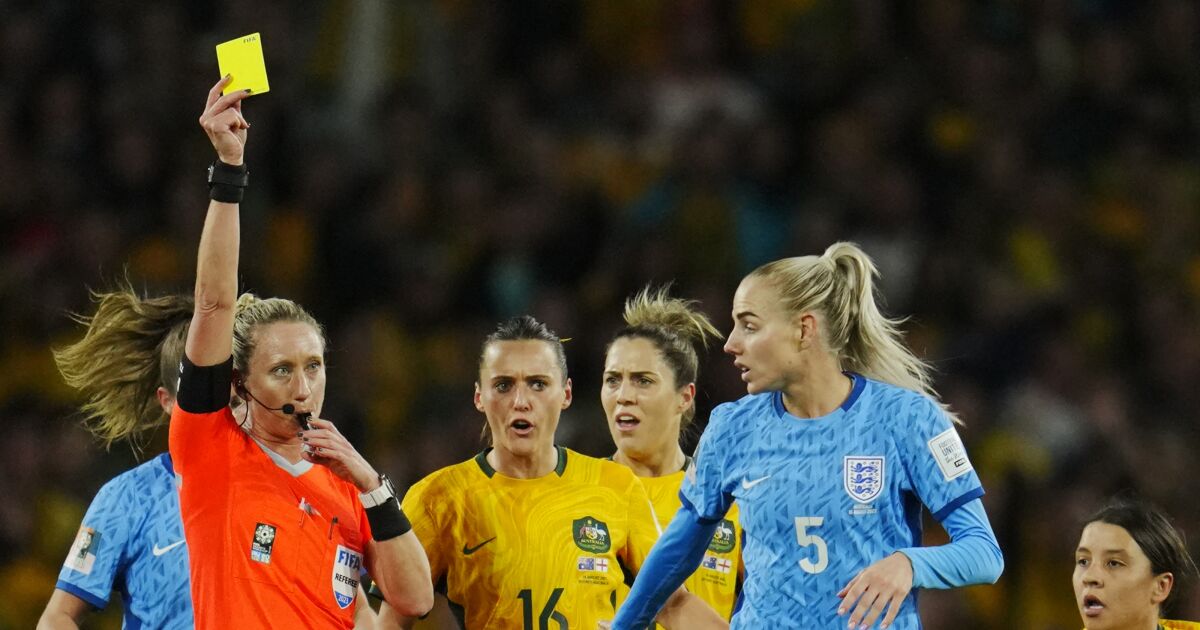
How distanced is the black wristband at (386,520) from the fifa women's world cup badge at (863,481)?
46.8 inches

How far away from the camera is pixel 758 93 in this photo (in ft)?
32.8

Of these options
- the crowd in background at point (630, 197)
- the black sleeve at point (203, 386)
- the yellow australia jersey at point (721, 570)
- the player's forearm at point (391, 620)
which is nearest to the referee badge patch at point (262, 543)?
the black sleeve at point (203, 386)

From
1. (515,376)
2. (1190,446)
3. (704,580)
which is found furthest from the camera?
(1190,446)

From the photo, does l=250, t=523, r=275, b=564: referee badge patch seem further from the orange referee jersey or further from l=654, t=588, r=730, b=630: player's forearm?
l=654, t=588, r=730, b=630: player's forearm

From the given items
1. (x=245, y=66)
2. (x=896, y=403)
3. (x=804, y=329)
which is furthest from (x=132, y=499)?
(x=896, y=403)

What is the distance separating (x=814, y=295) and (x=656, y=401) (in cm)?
178

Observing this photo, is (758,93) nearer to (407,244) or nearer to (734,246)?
(734,246)

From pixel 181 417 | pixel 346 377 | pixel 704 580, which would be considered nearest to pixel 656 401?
pixel 704 580

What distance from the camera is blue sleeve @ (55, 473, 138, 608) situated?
5.09 metres

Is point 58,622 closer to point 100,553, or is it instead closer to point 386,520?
point 100,553

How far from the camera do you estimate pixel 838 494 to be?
4258mm

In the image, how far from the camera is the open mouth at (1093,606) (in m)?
5.22

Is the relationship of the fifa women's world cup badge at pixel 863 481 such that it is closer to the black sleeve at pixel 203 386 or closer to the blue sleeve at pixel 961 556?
the blue sleeve at pixel 961 556

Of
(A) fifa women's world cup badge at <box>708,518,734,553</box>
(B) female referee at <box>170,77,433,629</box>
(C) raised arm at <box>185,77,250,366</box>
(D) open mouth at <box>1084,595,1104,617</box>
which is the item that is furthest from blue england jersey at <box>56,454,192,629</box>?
(D) open mouth at <box>1084,595,1104,617</box>
